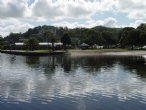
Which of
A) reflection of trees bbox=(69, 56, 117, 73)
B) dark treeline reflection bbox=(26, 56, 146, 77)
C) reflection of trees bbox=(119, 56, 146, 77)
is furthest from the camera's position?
reflection of trees bbox=(69, 56, 117, 73)

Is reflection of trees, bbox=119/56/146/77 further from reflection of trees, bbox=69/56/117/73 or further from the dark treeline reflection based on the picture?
reflection of trees, bbox=69/56/117/73

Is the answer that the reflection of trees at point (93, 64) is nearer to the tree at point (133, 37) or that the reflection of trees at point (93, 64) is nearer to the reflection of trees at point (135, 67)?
the reflection of trees at point (135, 67)

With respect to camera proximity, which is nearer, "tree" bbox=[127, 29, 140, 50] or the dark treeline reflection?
the dark treeline reflection

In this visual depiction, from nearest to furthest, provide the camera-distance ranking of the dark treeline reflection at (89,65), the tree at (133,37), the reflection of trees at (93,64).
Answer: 1. the dark treeline reflection at (89,65)
2. the reflection of trees at (93,64)
3. the tree at (133,37)

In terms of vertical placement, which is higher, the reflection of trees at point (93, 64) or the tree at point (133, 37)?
the tree at point (133, 37)

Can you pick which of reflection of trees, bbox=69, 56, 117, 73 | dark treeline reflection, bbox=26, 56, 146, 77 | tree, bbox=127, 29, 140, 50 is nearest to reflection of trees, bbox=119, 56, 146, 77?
dark treeline reflection, bbox=26, 56, 146, 77

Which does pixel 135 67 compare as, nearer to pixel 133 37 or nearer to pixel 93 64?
pixel 93 64

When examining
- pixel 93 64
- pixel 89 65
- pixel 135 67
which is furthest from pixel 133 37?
pixel 135 67

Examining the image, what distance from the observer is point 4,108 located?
1636 centimetres

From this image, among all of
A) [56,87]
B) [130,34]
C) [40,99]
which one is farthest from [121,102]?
[130,34]

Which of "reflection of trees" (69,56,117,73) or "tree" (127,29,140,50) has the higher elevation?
"tree" (127,29,140,50)

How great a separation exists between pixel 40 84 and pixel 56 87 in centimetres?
255

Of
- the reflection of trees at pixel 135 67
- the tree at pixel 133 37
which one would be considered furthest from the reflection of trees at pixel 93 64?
the tree at pixel 133 37

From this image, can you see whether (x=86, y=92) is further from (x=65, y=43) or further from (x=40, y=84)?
(x=65, y=43)
